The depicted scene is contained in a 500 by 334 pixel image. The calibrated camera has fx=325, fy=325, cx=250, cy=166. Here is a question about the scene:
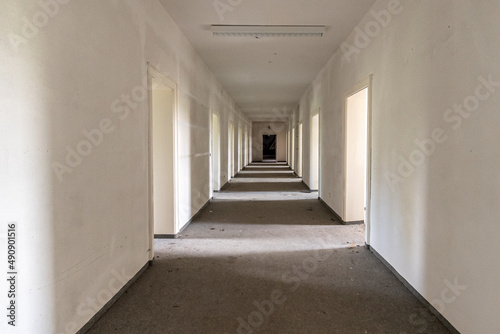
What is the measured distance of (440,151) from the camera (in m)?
2.42

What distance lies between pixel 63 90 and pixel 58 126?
224 millimetres

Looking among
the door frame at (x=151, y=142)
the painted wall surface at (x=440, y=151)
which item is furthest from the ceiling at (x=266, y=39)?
the door frame at (x=151, y=142)

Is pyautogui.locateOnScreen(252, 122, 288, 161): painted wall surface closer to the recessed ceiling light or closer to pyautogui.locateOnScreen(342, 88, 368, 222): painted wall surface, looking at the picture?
pyautogui.locateOnScreen(342, 88, 368, 222): painted wall surface

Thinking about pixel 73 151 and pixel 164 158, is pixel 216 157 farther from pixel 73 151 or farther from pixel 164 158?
pixel 73 151

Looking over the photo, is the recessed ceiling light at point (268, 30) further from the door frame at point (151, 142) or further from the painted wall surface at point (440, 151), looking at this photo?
the door frame at point (151, 142)

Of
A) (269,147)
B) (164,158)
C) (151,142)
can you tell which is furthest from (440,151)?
(269,147)

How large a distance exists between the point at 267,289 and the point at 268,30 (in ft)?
11.3

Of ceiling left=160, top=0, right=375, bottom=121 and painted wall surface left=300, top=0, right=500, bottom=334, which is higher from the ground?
ceiling left=160, top=0, right=375, bottom=121

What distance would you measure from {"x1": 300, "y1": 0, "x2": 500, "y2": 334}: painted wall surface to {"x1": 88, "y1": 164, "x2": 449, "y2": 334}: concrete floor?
0.30 metres

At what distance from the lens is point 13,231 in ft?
5.36

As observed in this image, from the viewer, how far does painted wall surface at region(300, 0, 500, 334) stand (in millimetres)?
1879

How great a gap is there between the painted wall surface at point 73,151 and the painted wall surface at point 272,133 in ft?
66.6

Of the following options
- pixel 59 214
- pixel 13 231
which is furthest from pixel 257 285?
pixel 13 231

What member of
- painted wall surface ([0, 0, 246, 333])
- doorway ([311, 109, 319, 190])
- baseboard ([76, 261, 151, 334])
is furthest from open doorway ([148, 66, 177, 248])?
doorway ([311, 109, 319, 190])
